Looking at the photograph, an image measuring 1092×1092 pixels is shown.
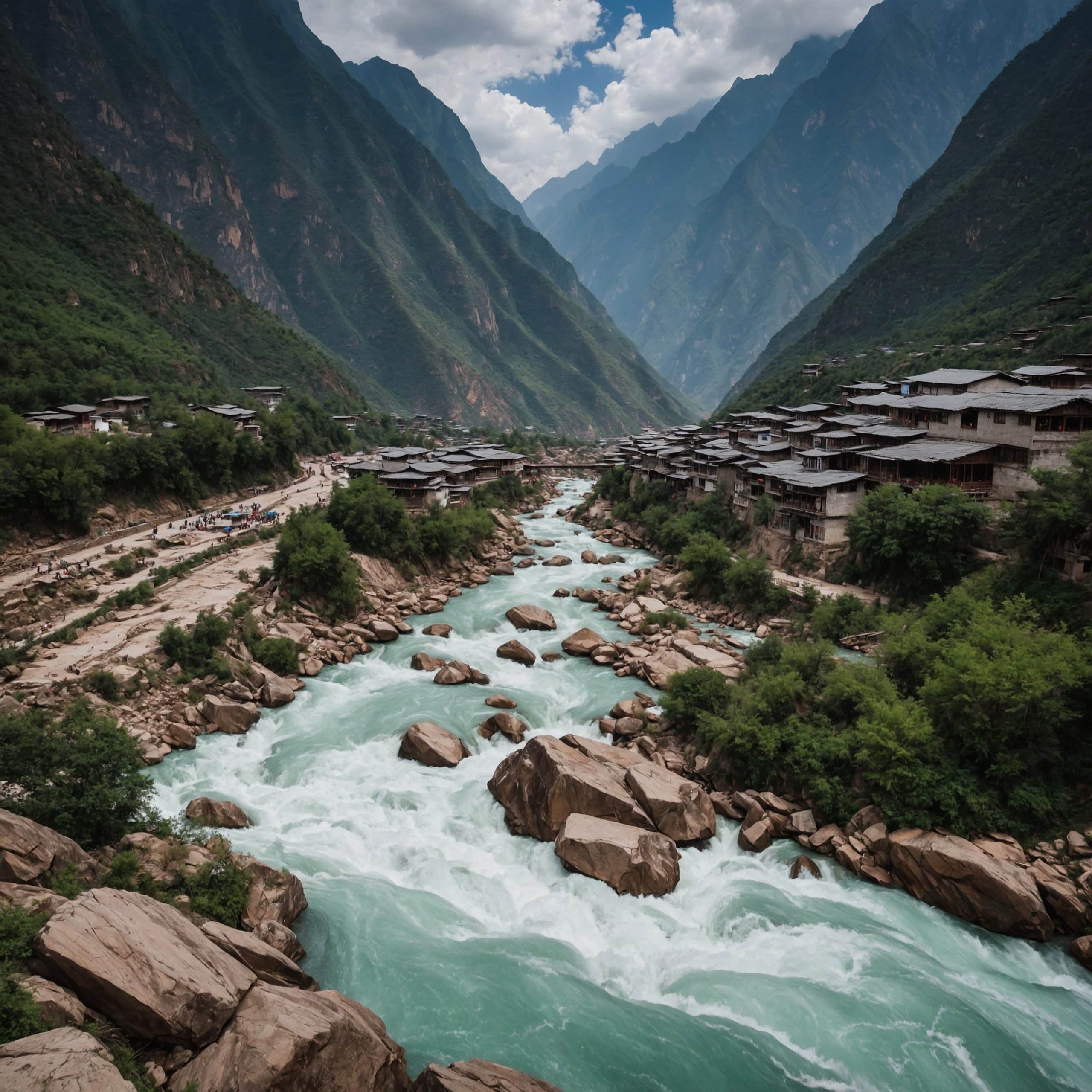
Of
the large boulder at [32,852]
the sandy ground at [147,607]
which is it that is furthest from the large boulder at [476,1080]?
the sandy ground at [147,607]

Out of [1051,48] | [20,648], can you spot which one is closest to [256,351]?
[20,648]

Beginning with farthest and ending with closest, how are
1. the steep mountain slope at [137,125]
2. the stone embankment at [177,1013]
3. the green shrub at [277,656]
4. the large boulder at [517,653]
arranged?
the steep mountain slope at [137,125], the large boulder at [517,653], the green shrub at [277,656], the stone embankment at [177,1013]

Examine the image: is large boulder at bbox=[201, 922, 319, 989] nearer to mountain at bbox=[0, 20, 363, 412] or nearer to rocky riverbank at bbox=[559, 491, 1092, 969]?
rocky riverbank at bbox=[559, 491, 1092, 969]

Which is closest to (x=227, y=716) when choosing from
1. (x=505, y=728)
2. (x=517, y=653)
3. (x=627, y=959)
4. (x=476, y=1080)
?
(x=505, y=728)

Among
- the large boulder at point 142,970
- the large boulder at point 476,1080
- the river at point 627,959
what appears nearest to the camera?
the large boulder at point 142,970

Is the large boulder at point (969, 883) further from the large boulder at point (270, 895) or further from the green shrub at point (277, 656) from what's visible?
the green shrub at point (277, 656)

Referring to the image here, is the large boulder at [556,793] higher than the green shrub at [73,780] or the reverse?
the reverse

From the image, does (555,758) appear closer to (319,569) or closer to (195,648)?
(195,648)
